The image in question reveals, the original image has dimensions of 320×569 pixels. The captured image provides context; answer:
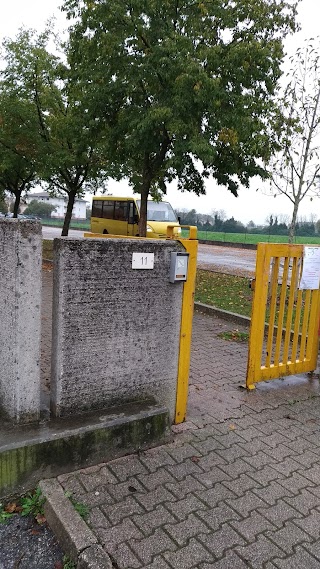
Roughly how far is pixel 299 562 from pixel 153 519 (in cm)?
80

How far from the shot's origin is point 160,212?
20.5 meters

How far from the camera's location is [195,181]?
50.2 feet

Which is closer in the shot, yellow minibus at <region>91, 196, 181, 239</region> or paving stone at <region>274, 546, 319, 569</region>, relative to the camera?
paving stone at <region>274, 546, 319, 569</region>

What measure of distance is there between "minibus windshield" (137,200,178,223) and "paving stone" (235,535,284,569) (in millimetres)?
18289

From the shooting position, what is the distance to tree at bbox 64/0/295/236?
10.7 meters

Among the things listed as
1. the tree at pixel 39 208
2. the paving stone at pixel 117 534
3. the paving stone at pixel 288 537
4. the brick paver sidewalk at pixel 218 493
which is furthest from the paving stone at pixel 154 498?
the tree at pixel 39 208

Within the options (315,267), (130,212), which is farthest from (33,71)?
(315,267)

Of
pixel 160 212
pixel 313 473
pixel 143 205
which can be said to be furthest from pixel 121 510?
pixel 160 212

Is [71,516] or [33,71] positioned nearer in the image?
[71,516]

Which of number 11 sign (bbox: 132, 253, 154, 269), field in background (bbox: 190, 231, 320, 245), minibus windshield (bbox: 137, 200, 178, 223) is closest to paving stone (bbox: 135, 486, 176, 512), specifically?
number 11 sign (bbox: 132, 253, 154, 269)

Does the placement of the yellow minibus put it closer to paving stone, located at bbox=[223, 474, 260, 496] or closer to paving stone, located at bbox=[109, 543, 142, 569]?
paving stone, located at bbox=[223, 474, 260, 496]

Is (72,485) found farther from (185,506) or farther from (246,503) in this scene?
(246,503)

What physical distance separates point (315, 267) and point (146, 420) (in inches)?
101

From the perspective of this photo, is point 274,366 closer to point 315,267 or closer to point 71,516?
point 315,267
